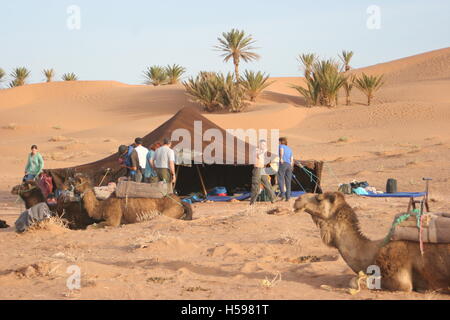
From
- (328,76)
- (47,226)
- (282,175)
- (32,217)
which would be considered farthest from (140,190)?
(328,76)

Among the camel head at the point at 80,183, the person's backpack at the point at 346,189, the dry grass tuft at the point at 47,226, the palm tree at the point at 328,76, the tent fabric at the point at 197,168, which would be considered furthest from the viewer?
the palm tree at the point at 328,76

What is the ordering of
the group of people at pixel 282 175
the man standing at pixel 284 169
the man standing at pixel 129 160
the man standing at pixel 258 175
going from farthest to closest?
the man standing at pixel 284 169, the group of people at pixel 282 175, the man standing at pixel 129 160, the man standing at pixel 258 175

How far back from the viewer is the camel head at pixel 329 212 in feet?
20.1

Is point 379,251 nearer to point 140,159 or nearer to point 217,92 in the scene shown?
point 140,159

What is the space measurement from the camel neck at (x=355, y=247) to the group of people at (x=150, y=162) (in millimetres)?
6052

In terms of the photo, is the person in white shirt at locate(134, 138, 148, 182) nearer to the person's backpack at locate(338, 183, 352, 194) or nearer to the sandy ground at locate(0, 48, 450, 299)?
the sandy ground at locate(0, 48, 450, 299)

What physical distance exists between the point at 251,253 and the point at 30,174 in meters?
7.33

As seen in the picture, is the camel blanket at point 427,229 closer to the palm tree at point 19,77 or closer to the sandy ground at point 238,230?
the sandy ground at point 238,230

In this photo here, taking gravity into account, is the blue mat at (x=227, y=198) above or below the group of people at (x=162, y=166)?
below

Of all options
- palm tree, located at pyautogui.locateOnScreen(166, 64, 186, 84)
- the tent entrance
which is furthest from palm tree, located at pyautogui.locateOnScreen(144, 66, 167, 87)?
the tent entrance

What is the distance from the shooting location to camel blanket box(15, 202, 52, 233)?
34.6 feet

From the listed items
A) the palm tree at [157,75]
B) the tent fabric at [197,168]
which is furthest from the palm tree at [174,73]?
the tent fabric at [197,168]

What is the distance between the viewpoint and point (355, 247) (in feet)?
20.2

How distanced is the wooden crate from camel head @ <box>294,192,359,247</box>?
17.9ft
